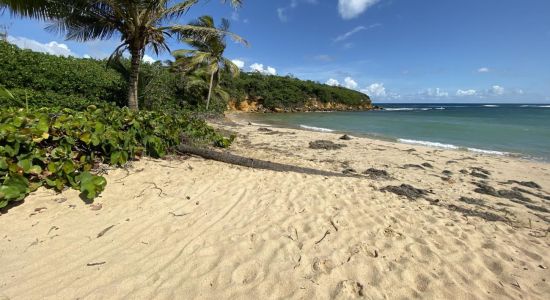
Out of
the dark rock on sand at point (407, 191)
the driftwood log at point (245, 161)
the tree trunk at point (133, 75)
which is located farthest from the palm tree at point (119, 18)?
the dark rock on sand at point (407, 191)

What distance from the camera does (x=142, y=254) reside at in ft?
9.60

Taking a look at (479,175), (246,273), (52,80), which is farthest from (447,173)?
(52,80)

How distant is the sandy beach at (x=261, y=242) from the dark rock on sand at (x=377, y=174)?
1.37 m

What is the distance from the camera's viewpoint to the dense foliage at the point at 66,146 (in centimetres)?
335

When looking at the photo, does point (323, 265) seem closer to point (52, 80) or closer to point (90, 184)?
point (90, 184)

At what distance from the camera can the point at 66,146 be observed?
13.1 ft

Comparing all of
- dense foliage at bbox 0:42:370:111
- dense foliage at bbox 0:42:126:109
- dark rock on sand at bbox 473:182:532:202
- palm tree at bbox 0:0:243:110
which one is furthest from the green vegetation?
dark rock on sand at bbox 473:182:532:202

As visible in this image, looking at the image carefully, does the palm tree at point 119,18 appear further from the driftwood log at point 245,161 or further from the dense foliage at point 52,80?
the driftwood log at point 245,161

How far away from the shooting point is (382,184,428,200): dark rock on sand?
5332mm

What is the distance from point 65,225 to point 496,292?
4207 millimetres

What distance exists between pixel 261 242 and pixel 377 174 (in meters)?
4.59

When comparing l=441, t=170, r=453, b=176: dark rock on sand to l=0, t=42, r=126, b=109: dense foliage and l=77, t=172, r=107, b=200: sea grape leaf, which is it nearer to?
l=77, t=172, r=107, b=200: sea grape leaf

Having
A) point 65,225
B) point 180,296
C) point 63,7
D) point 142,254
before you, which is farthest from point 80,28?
point 180,296

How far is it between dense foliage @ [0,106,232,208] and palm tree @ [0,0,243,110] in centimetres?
487
